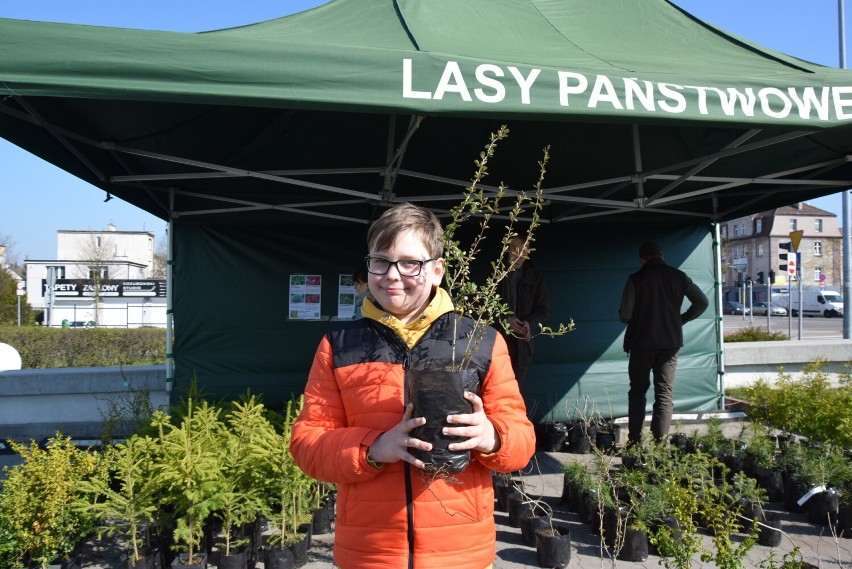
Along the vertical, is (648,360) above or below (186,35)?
below

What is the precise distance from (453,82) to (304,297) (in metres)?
3.97

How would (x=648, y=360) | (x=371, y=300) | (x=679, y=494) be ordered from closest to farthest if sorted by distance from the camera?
1. (x=371, y=300)
2. (x=679, y=494)
3. (x=648, y=360)

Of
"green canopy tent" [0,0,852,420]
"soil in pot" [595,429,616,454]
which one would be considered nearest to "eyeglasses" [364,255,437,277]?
"green canopy tent" [0,0,852,420]

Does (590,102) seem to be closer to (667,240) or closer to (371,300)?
(371,300)

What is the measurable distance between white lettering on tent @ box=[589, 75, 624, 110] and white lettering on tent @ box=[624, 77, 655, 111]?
57 millimetres

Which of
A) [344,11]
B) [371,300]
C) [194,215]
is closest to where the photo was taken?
[371,300]

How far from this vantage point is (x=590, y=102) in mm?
2723

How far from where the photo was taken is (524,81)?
105 inches

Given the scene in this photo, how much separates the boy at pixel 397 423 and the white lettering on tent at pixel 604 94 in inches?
60.5

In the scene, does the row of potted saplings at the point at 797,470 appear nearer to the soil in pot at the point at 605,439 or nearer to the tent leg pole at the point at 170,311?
the soil in pot at the point at 605,439

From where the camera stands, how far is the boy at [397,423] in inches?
58.7

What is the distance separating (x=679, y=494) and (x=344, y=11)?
3.22 meters

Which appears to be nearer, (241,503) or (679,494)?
(679,494)

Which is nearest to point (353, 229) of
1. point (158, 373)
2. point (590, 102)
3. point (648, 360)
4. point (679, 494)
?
point (158, 373)
